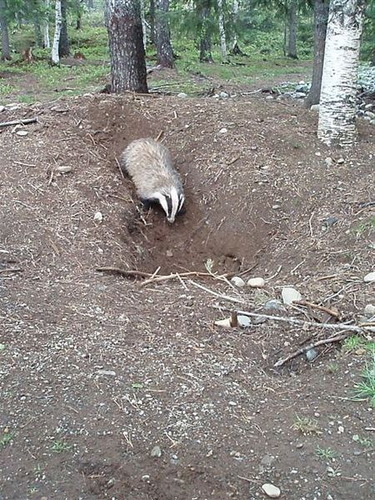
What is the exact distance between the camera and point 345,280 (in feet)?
12.4

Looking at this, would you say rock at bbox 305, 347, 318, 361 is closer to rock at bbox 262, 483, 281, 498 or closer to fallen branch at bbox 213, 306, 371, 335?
fallen branch at bbox 213, 306, 371, 335

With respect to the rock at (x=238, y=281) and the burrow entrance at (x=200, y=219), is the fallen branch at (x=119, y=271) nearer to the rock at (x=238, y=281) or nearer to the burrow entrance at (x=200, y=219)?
the burrow entrance at (x=200, y=219)

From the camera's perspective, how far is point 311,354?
314cm

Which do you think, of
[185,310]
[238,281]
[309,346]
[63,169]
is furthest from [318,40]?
[309,346]

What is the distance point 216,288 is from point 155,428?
1.52 meters

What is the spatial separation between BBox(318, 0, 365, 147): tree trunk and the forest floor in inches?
9.2

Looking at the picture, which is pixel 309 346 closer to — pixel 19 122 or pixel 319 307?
pixel 319 307

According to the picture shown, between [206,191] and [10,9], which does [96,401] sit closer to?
[206,191]

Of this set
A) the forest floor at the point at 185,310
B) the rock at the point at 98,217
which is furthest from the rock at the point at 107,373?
the rock at the point at 98,217

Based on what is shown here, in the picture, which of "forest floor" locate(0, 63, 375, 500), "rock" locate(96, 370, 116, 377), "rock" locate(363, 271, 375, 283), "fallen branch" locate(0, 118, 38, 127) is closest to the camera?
"forest floor" locate(0, 63, 375, 500)

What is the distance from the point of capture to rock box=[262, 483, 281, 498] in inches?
88.0

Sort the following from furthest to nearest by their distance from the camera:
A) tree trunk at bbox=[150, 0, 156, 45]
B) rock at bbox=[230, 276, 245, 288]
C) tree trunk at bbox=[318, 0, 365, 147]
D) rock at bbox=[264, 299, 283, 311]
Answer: tree trunk at bbox=[150, 0, 156, 45], tree trunk at bbox=[318, 0, 365, 147], rock at bbox=[230, 276, 245, 288], rock at bbox=[264, 299, 283, 311]

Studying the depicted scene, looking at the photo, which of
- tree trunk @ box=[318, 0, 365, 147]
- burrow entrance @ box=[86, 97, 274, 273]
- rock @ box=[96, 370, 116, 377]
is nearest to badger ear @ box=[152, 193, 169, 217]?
burrow entrance @ box=[86, 97, 274, 273]

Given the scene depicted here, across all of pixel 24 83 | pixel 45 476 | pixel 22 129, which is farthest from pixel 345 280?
pixel 24 83
